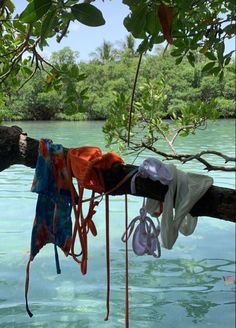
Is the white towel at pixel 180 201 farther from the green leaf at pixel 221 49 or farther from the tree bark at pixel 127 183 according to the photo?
the green leaf at pixel 221 49

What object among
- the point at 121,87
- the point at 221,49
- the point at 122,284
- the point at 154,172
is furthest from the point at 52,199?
the point at 121,87

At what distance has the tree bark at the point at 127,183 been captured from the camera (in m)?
1.64

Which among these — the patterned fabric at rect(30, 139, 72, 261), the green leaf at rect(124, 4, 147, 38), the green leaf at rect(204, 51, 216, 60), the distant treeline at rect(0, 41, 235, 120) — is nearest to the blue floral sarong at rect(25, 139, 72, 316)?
the patterned fabric at rect(30, 139, 72, 261)

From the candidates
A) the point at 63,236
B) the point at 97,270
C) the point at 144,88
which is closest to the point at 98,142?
the point at 97,270

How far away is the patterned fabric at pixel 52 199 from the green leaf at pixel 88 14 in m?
0.87

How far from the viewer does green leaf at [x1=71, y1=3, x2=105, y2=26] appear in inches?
45.0

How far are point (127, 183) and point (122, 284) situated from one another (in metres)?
3.22

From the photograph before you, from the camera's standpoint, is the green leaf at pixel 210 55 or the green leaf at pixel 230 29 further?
the green leaf at pixel 210 55

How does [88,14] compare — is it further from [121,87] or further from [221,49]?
[121,87]

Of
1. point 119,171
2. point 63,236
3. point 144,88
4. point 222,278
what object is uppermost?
point 144,88

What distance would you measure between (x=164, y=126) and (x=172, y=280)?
1.79 metres

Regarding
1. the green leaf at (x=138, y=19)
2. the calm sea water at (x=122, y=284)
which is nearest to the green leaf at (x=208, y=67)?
the green leaf at (x=138, y=19)

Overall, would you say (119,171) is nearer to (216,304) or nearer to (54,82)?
(54,82)

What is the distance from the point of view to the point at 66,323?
382 cm
